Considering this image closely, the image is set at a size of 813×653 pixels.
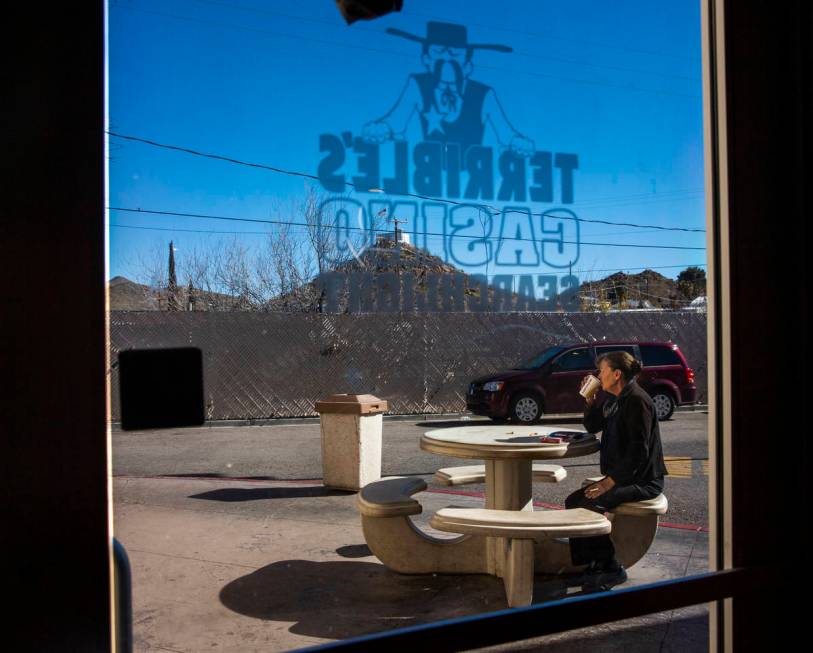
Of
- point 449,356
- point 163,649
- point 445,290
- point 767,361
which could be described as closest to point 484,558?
point 163,649

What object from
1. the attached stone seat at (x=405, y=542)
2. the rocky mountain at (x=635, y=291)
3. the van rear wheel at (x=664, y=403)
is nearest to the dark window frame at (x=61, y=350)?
the attached stone seat at (x=405, y=542)

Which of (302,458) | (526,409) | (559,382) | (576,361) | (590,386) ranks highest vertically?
(590,386)

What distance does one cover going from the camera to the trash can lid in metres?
7.21

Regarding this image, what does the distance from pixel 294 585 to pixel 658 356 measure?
10.8 meters

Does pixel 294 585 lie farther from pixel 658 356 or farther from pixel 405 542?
pixel 658 356

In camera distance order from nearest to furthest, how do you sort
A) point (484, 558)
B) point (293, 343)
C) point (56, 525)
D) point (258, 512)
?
point (56, 525)
point (484, 558)
point (258, 512)
point (293, 343)

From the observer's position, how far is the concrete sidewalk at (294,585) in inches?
146

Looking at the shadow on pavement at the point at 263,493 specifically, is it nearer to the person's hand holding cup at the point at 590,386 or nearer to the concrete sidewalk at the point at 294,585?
the concrete sidewalk at the point at 294,585

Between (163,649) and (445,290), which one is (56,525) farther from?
(445,290)

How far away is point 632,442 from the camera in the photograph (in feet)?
14.0

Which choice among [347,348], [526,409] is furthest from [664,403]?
[347,348]

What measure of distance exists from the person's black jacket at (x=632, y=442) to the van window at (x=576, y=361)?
30.0ft

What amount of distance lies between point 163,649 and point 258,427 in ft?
33.2

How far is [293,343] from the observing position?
14445 millimetres
